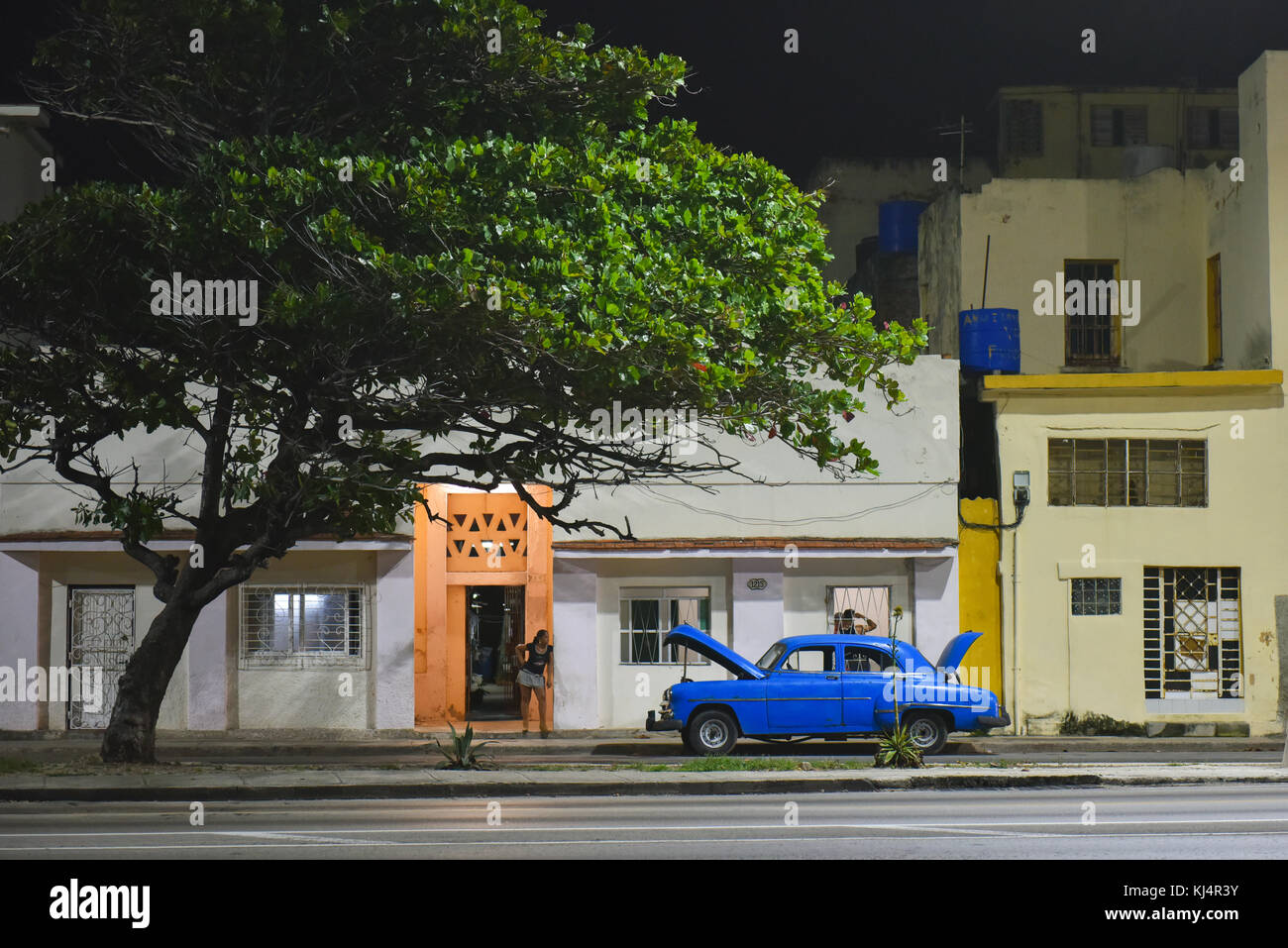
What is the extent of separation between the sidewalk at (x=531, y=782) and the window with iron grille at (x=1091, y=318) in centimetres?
1229

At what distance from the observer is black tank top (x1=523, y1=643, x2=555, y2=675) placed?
24.2m

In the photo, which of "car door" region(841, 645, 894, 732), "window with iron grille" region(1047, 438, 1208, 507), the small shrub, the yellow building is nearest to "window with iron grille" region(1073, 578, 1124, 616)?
the yellow building

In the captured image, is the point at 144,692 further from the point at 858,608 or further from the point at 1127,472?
the point at 1127,472

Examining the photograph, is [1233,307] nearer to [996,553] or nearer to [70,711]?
[996,553]

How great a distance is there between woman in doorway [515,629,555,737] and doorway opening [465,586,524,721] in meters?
0.69

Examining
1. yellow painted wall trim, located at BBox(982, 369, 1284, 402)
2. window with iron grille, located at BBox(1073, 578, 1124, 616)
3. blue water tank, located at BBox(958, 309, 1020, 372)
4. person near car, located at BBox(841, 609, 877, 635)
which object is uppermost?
blue water tank, located at BBox(958, 309, 1020, 372)

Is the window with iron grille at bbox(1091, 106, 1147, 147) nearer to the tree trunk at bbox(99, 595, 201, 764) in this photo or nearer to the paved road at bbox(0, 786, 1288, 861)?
the paved road at bbox(0, 786, 1288, 861)

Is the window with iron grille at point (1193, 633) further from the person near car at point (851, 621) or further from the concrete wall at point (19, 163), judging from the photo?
the concrete wall at point (19, 163)

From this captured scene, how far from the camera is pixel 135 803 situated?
15.8 m

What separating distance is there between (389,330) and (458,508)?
9.25m

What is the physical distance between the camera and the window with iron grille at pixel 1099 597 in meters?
25.6

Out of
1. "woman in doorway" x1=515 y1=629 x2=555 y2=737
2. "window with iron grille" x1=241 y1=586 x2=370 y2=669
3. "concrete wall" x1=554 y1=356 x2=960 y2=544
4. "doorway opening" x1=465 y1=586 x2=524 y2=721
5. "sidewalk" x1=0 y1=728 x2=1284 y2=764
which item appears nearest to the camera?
"sidewalk" x1=0 y1=728 x2=1284 y2=764

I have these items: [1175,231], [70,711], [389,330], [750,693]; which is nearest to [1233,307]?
[1175,231]

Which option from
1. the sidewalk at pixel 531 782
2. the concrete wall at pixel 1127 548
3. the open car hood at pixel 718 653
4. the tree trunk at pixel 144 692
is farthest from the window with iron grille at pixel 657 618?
the tree trunk at pixel 144 692
